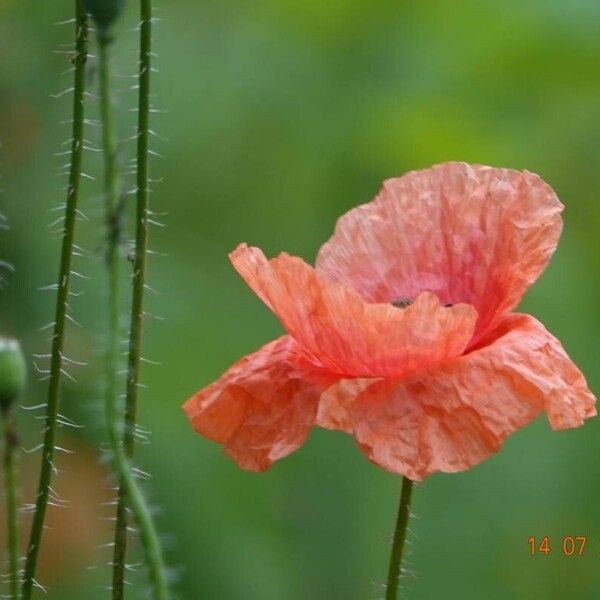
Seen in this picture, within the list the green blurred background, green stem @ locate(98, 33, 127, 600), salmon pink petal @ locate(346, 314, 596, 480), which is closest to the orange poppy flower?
salmon pink petal @ locate(346, 314, 596, 480)

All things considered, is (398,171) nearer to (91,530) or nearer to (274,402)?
(91,530)

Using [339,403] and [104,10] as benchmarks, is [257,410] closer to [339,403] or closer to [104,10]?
[339,403]

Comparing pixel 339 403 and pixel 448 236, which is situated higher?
pixel 448 236

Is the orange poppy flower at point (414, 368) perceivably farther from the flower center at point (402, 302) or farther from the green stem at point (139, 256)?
the green stem at point (139, 256)

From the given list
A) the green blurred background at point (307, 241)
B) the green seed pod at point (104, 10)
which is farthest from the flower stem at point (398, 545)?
the green blurred background at point (307, 241)

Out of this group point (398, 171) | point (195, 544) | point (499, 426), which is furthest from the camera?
point (398, 171)

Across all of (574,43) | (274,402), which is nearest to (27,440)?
(574,43)

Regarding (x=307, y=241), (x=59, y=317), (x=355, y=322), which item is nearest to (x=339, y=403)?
(x=355, y=322)
